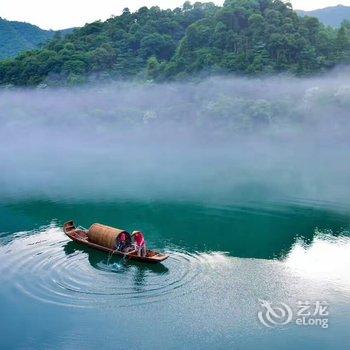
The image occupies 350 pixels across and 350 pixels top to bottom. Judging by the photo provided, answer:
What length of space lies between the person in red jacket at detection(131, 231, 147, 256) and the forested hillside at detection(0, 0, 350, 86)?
9905 centimetres

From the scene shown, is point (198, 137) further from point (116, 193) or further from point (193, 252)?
point (193, 252)

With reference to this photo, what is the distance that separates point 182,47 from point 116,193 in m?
85.7

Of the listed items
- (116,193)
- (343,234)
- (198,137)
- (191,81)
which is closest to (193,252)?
(343,234)

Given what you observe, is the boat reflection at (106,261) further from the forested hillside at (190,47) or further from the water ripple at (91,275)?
the forested hillside at (190,47)

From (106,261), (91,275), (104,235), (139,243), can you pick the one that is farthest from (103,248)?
(91,275)

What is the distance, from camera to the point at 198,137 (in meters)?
131

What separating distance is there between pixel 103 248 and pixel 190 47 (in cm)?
11196

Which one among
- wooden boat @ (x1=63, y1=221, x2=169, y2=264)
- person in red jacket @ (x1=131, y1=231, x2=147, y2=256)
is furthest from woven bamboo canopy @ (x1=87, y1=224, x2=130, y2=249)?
person in red jacket @ (x1=131, y1=231, x2=147, y2=256)

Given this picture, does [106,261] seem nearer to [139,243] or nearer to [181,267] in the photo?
[139,243]

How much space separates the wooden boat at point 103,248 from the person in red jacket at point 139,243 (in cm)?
35

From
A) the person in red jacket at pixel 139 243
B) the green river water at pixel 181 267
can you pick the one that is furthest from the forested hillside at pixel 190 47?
the person in red jacket at pixel 139 243

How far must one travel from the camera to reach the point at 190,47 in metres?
140

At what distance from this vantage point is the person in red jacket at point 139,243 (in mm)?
36469

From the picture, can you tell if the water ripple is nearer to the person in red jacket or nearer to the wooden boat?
the wooden boat
